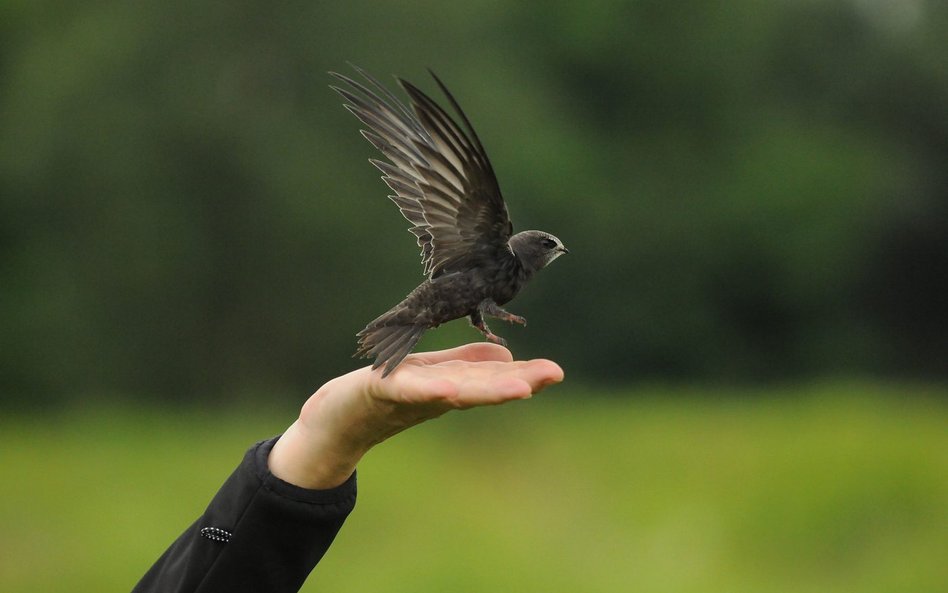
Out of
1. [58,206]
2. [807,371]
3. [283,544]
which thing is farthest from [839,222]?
[283,544]

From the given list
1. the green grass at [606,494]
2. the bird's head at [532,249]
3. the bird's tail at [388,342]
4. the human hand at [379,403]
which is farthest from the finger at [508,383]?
the green grass at [606,494]

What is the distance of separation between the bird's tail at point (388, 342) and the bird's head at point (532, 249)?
1.13ft

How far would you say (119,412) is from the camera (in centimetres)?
1602

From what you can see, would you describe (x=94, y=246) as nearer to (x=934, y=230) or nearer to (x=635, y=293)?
(x=635, y=293)

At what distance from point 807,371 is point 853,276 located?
5.31 feet

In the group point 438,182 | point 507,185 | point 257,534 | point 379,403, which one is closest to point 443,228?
point 438,182

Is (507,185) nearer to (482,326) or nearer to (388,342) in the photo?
(482,326)

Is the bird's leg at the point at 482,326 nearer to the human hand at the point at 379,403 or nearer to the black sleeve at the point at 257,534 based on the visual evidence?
the human hand at the point at 379,403

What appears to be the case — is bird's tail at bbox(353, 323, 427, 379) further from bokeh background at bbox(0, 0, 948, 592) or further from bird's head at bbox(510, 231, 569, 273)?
bokeh background at bbox(0, 0, 948, 592)

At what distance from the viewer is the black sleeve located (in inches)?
112

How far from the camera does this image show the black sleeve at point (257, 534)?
2.85 m

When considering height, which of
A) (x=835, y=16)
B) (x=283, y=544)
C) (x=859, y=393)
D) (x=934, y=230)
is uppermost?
(x=835, y=16)

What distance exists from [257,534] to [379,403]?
0.45 metres

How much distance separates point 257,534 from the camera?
2.85 meters
